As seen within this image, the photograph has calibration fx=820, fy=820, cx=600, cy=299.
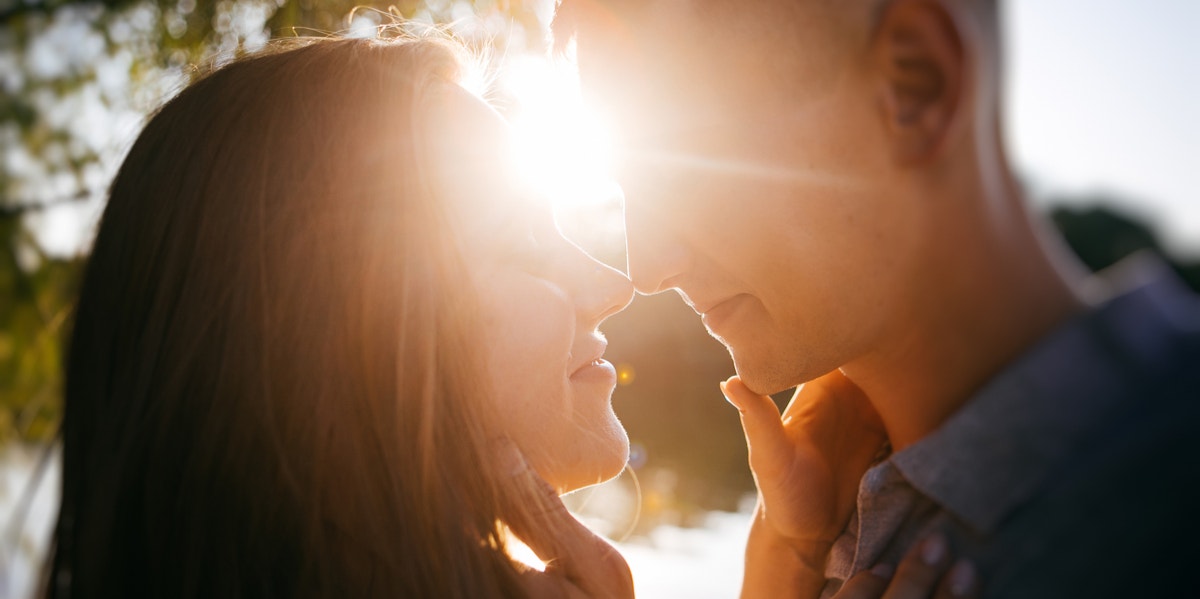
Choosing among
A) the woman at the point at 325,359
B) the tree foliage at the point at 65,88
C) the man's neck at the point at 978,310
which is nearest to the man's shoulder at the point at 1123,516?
the man's neck at the point at 978,310

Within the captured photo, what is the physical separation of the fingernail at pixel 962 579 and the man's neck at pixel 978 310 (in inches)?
10.8

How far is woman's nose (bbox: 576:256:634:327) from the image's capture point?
1839 mm

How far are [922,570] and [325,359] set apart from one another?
111 cm

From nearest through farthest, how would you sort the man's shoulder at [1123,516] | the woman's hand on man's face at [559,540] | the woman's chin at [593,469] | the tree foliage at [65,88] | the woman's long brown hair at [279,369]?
the man's shoulder at [1123,516] < the woman's long brown hair at [279,369] < the woman's hand on man's face at [559,540] < the woman's chin at [593,469] < the tree foliage at [65,88]

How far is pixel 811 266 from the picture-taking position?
4.41ft

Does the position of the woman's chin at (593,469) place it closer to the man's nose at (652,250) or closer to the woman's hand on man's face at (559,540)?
the woman's hand on man's face at (559,540)

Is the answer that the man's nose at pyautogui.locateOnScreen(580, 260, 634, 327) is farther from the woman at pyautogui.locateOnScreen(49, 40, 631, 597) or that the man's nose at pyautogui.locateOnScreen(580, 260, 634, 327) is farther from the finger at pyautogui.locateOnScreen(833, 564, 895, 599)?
the finger at pyautogui.locateOnScreen(833, 564, 895, 599)

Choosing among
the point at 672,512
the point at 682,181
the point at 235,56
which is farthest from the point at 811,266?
the point at 672,512

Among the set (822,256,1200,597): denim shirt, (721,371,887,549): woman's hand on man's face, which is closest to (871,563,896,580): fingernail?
(822,256,1200,597): denim shirt

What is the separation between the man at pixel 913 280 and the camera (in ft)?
3.34

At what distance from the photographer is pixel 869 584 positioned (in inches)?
49.9

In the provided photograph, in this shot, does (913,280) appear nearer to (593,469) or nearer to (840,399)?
(840,399)

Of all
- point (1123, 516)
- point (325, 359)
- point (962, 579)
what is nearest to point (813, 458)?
point (962, 579)

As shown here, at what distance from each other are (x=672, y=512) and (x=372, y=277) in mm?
4527
